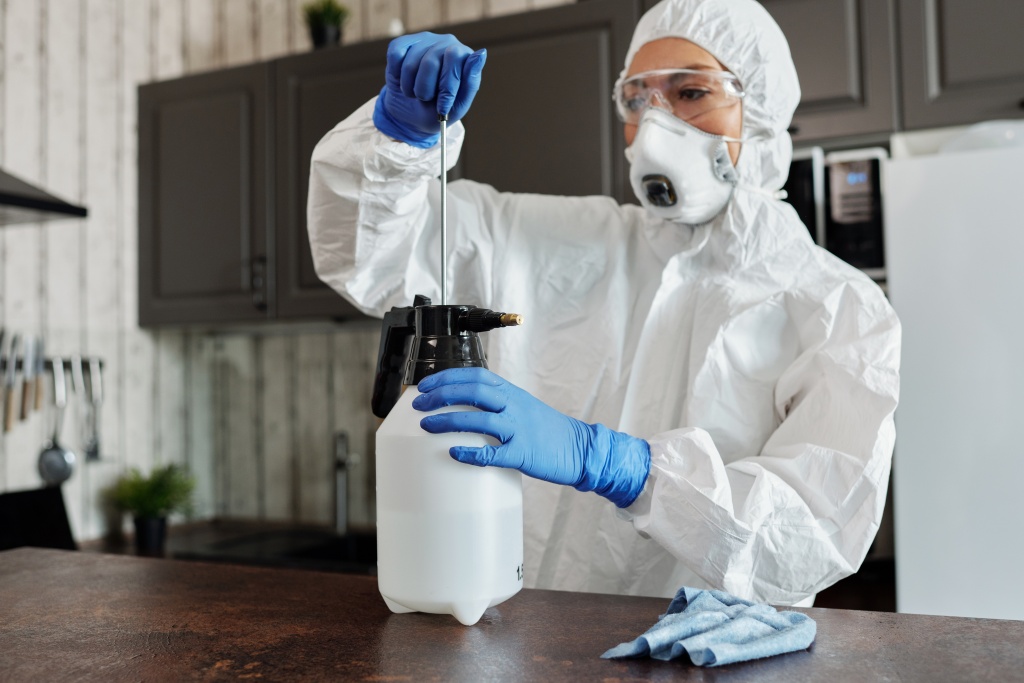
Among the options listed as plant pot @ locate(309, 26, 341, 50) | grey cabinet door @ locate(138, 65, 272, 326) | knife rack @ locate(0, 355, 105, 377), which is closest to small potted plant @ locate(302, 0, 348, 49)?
plant pot @ locate(309, 26, 341, 50)

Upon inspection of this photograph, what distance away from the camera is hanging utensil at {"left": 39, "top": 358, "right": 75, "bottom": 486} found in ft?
7.36

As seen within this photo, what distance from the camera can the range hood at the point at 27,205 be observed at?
176 cm

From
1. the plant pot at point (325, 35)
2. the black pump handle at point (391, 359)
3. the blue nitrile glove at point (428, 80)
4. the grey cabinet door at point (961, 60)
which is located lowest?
the black pump handle at point (391, 359)

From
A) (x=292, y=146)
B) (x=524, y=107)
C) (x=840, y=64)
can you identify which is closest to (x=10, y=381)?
(x=292, y=146)

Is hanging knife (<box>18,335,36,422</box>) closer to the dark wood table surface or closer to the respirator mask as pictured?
the dark wood table surface

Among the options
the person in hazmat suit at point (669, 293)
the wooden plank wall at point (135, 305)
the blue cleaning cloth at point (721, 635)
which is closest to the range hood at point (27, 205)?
the wooden plank wall at point (135, 305)

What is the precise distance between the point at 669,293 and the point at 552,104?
99 cm

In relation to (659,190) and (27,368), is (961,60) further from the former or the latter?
(27,368)

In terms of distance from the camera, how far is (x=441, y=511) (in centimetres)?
61

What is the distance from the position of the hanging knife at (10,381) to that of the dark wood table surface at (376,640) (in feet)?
5.21

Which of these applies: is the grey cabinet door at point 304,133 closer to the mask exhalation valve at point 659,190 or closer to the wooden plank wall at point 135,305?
the wooden plank wall at point 135,305

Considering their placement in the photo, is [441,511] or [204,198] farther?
[204,198]

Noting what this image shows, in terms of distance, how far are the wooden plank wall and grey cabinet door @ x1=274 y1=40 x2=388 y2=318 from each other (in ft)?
0.99

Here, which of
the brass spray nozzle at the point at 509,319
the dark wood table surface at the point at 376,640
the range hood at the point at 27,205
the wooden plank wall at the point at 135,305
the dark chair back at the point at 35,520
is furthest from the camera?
the wooden plank wall at the point at 135,305
